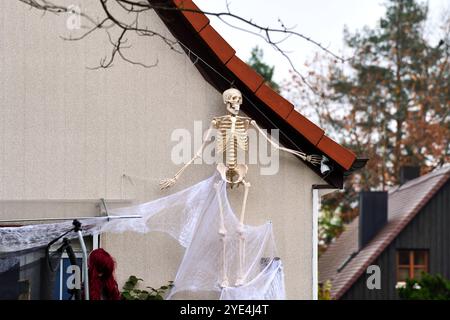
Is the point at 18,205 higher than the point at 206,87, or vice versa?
the point at 206,87

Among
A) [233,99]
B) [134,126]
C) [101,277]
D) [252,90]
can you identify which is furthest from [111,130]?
[101,277]

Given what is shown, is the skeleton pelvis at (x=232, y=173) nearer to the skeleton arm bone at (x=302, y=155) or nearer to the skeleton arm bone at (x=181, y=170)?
the skeleton arm bone at (x=181, y=170)

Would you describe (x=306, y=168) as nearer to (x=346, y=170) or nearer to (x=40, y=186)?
(x=346, y=170)

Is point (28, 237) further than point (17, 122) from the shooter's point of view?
No

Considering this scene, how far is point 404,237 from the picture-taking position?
120ft

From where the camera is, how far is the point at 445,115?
4303 cm

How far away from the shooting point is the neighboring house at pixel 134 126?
13.6 m

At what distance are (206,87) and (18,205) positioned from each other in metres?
2.18

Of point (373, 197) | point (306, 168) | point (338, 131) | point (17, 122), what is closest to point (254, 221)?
point (306, 168)

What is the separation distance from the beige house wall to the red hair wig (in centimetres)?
216

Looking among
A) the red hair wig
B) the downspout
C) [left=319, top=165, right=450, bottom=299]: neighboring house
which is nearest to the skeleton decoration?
the downspout

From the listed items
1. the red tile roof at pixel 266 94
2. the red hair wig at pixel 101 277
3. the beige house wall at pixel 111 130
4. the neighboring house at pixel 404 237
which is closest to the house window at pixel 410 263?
the neighboring house at pixel 404 237
